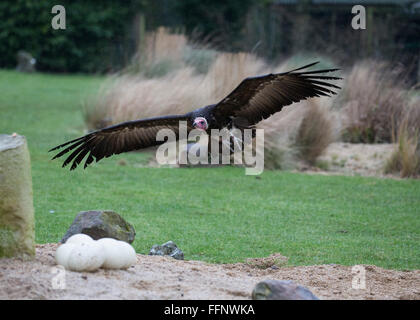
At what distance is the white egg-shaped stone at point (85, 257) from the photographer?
4.95m

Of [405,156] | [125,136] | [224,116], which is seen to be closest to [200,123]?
[224,116]

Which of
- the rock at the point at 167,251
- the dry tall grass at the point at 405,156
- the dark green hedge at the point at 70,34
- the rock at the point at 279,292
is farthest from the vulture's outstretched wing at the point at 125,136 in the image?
the dark green hedge at the point at 70,34

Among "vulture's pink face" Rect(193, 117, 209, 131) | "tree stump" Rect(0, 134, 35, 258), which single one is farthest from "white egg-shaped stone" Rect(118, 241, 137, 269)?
"vulture's pink face" Rect(193, 117, 209, 131)

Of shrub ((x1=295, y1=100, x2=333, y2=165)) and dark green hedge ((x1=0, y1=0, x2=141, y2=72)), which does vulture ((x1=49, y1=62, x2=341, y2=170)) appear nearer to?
shrub ((x1=295, y1=100, x2=333, y2=165))

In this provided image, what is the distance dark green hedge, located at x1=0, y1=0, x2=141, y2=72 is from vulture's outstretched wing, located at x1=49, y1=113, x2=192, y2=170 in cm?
2092

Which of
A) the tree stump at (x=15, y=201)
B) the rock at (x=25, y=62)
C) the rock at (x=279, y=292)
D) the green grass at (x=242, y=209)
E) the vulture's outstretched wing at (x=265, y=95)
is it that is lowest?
the green grass at (x=242, y=209)

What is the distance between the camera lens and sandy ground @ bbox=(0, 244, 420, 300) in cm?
463

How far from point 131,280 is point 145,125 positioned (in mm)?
3155

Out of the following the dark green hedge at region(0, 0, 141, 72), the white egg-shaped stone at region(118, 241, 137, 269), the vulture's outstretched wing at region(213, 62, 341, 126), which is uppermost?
the dark green hedge at region(0, 0, 141, 72)

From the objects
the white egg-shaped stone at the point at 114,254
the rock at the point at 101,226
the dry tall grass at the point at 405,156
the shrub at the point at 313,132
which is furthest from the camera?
the shrub at the point at 313,132

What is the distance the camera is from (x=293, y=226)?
8.51 metres

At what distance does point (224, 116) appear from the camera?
7.67m

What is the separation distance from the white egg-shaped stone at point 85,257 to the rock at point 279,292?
1201 mm

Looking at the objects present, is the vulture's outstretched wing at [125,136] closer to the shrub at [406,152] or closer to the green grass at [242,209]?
Result: the green grass at [242,209]
